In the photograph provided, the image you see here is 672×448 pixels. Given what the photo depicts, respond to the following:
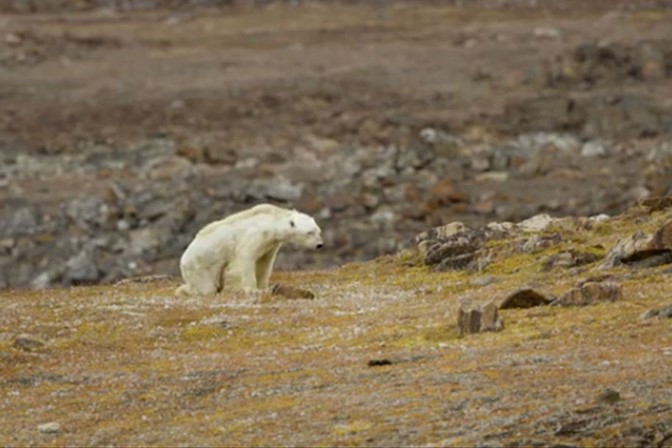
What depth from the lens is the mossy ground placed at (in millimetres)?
19891

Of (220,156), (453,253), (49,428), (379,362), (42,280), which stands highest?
(379,362)

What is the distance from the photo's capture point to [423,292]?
28750 mm

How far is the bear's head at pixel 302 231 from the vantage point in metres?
29.7

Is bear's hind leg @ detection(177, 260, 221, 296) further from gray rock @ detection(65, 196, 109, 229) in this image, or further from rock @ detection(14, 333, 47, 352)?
gray rock @ detection(65, 196, 109, 229)

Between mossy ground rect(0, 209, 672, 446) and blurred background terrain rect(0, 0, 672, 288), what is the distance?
52.4 feet

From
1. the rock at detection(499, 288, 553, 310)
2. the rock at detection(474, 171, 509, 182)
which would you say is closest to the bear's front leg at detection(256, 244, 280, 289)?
the rock at detection(499, 288, 553, 310)

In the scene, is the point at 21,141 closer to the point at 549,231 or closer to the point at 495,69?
the point at 495,69

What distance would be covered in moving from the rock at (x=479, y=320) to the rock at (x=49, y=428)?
4.92m

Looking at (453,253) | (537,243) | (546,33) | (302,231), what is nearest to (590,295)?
(537,243)

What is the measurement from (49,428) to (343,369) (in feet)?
10.4

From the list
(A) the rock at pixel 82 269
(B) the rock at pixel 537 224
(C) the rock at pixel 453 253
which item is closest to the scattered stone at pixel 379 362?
(C) the rock at pixel 453 253

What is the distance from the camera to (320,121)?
209 ft

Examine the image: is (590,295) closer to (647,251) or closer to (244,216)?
(647,251)

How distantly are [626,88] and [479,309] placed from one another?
42.9 m
